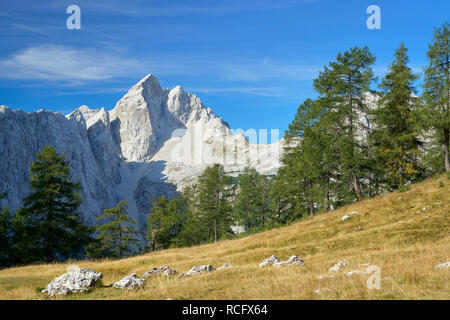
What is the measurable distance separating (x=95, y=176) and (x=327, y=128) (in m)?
187

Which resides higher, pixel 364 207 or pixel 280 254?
pixel 364 207

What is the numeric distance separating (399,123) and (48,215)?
38.1 meters

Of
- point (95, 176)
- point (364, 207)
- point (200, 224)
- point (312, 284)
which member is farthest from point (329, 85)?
point (95, 176)

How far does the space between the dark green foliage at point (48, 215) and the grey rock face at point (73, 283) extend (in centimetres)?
2499

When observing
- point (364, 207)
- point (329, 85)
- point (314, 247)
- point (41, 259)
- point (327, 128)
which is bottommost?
point (41, 259)

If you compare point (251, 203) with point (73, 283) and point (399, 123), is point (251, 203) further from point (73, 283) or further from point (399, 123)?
point (73, 283)

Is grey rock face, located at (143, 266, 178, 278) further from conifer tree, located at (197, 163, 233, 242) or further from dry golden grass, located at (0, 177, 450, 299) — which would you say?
conifer tree, located at (197, 163, 233, 242)

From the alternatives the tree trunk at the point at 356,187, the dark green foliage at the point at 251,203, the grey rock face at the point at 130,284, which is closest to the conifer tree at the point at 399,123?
the tree trunk at the point at 356,187

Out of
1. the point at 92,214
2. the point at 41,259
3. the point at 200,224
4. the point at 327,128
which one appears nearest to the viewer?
the point at 327,128

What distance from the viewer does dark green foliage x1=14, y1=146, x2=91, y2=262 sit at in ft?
110

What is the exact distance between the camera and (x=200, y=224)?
54125mm

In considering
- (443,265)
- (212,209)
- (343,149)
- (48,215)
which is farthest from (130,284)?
(212,209)
